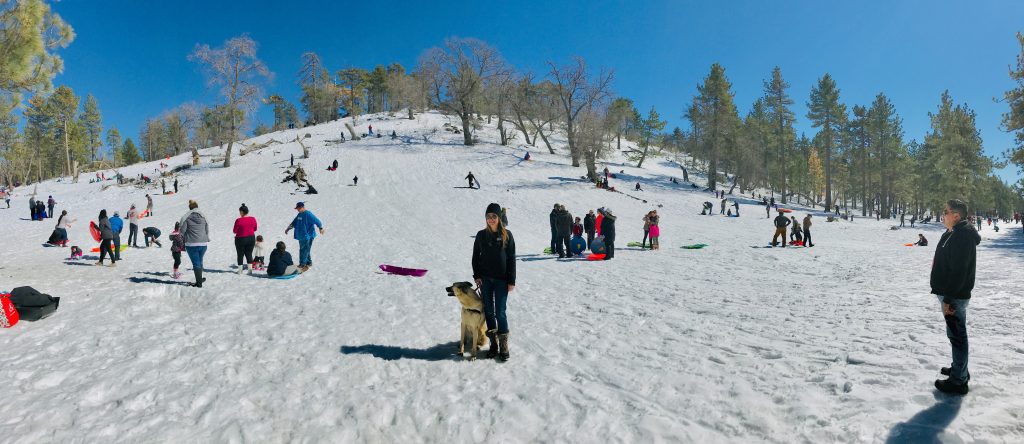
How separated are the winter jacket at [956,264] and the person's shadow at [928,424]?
0.93 m

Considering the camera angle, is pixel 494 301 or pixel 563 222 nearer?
pixel 494 301

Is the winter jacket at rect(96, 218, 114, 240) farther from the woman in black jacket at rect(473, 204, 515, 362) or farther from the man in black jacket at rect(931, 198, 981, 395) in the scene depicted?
the man in black jacket at rect(931, 198, 981, 395)

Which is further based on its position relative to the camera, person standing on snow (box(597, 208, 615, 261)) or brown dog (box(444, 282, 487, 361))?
person standing on snow (box(597, 208, 615, 261))

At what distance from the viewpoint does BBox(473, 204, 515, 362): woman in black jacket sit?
5262mm

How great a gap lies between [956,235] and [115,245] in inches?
708

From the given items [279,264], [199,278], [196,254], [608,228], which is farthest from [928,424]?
[279,264]

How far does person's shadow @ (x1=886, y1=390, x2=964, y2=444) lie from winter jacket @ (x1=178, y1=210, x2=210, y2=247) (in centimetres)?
1132

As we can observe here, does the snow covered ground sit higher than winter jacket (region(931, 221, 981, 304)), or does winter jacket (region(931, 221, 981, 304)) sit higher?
winter jacket (region(931, 221, 981, 304))

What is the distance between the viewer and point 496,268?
5.27 metres

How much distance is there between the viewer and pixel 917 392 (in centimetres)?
400

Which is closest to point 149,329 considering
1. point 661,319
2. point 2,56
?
point 2,56

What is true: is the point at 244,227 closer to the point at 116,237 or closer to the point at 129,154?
the point at 116,237

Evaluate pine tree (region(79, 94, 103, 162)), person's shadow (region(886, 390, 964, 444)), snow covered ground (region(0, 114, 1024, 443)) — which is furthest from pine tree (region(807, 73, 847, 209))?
pine tree (region(79, 94, 103, 162))

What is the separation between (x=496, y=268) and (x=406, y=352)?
1800 mm
